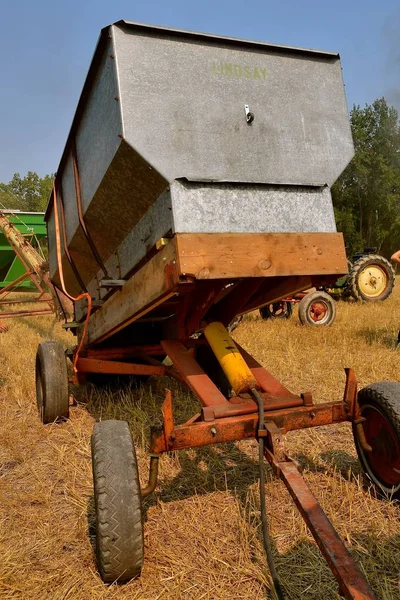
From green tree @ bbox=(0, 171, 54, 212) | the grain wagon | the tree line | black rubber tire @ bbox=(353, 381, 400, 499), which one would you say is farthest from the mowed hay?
green tree @ bbox=(0, 171, 54, 212)

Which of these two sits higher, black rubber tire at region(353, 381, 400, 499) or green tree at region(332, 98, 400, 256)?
green tree at region(332, 98, 400, 256)

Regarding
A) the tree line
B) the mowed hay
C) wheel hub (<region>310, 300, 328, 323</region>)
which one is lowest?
the mowed hay

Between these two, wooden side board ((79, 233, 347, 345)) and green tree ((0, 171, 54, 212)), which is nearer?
wooden side board ((79, 233, 347, 345))

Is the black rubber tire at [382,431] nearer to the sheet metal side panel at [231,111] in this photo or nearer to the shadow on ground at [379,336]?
the sheet metal side panel at [231,111]

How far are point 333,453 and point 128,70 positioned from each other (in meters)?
2.73

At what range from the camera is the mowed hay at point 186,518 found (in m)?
2.00

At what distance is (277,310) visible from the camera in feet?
33.0

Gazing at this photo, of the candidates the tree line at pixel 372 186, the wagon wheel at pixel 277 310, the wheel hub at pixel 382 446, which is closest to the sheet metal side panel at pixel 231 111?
the wheel hub at pixel 382 446

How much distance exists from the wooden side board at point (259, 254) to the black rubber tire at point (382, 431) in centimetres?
69

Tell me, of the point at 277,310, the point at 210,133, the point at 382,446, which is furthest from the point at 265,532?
the point at 277,310

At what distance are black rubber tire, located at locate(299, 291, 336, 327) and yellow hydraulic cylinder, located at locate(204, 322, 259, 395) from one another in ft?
19.0

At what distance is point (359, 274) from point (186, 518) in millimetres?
9901

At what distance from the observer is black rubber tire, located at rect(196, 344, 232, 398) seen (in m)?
4.21

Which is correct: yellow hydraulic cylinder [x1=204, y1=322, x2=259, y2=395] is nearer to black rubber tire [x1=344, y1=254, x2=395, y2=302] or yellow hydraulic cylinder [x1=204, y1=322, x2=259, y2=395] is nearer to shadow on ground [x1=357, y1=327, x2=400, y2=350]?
shadow on ground [x1=357, y1=327, x2=400, y2=350]
